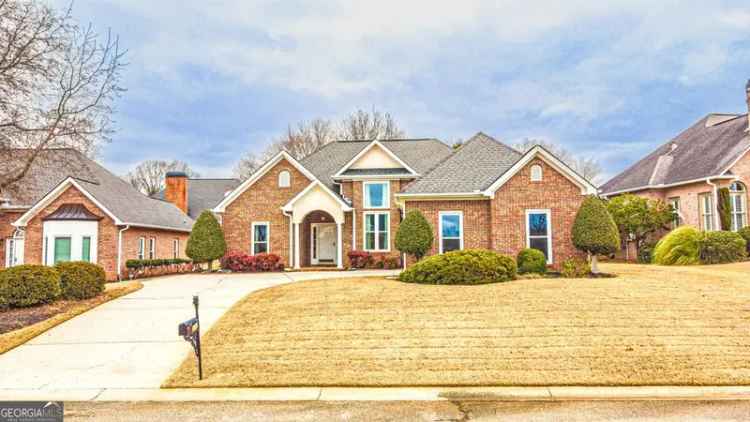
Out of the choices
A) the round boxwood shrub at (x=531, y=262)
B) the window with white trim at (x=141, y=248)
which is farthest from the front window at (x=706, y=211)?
the window with white trim at (x=141, y=248)

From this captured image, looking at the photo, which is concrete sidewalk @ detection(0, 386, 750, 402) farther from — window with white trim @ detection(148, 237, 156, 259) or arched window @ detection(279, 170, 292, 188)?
window with white trim @ detection(148, 237, 156, 259)

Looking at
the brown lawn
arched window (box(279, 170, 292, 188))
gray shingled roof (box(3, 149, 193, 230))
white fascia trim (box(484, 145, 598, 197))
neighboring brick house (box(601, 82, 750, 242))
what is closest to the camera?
the brown lawn

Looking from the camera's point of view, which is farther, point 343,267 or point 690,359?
point 343,267

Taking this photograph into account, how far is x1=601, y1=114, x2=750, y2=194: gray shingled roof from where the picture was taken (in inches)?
939

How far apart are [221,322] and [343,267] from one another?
43.9ft

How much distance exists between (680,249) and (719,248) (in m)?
1.44

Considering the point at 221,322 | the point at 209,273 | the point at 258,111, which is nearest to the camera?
the point at 221,322

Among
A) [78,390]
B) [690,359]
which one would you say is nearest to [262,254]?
[78,390]

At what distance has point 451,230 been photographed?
19.6 meters

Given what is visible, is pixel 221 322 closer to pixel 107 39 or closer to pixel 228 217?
pixel 107 39

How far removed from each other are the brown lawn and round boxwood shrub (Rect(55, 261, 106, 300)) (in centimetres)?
545

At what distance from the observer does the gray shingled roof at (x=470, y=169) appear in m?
19.8

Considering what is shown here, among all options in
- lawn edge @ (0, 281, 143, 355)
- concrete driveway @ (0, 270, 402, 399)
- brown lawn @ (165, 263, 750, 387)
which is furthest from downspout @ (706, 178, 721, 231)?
lawn edge @ (0, 281, 143, 355)

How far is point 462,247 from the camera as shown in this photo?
63.1ft
